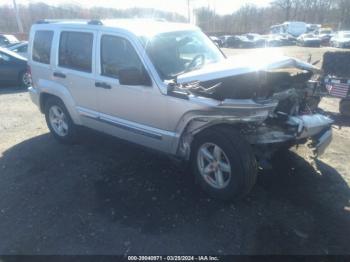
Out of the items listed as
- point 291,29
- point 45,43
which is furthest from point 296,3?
point 45,43

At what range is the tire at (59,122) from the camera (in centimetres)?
552

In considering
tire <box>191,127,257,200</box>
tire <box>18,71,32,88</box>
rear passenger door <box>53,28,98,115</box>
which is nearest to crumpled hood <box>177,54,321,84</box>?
tire <box>191,127,257,200</box>

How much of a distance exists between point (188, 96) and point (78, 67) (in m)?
2.11

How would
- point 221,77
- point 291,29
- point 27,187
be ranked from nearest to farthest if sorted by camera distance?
point 221,77
point 27,187
point 291,29

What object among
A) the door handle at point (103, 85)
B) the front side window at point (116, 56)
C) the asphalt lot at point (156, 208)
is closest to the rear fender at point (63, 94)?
the asphalt lot at point (156, 208)

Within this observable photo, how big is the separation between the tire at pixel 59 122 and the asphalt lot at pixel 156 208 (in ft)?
1.29

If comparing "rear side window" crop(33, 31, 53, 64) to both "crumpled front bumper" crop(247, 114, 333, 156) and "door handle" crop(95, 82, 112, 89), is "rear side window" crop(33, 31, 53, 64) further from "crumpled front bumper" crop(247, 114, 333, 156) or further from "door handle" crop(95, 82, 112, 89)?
"crumpled front bumper" crop(247, 114, 333, 156)

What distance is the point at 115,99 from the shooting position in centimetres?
448

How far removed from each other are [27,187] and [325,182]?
3.79m

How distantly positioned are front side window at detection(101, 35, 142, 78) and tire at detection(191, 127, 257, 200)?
1.22 metres

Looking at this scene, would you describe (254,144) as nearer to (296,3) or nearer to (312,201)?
(312,201)

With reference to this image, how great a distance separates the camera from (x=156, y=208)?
12.1 ft

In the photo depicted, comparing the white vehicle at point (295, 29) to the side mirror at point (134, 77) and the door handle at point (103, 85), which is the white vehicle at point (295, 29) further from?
the side mirror at point (134, 77)

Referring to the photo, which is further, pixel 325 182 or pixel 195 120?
pixel 325 182
